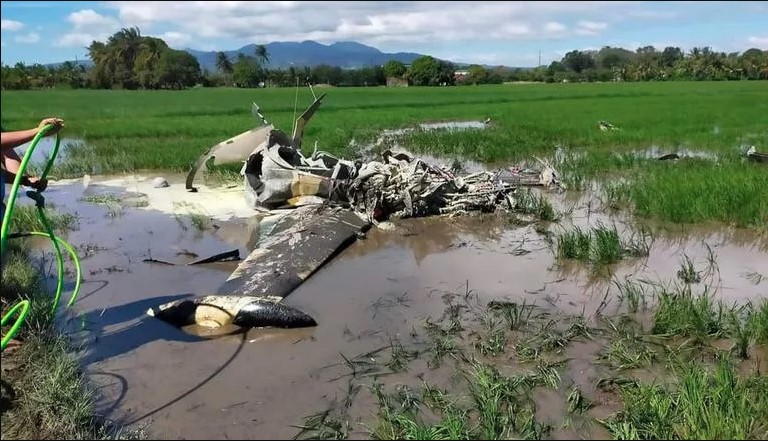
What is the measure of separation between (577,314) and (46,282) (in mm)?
4883

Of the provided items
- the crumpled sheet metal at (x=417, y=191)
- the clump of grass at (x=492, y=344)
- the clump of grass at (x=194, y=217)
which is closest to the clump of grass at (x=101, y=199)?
the clump of grass at (x=194, y=217)

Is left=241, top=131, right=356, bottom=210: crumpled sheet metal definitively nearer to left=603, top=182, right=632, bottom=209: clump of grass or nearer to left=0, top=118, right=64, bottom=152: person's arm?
left=603, top=182, right=632, bottom=209: clump of grass

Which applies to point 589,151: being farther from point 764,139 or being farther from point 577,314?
point 577,314

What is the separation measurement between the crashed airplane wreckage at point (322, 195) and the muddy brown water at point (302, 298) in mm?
229

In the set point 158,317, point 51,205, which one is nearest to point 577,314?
point 158,317

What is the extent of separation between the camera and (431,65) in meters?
→ 66.2

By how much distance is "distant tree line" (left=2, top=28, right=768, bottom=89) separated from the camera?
10305mm

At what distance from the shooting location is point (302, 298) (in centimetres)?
530

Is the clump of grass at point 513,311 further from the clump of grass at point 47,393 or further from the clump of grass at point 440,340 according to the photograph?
the clump of grass at point 47,393

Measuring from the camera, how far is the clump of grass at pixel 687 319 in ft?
14.2

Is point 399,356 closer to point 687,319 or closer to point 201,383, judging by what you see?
point 201,383

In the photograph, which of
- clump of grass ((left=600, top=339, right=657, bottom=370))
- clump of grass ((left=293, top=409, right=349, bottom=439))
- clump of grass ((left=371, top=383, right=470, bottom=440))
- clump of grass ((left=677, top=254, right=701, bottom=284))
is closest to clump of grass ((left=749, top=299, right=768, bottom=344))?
clump of grass ((left=600, top=339, right=657, bottom=370))

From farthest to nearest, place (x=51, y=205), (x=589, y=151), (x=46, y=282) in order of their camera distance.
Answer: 1. (x=589, y=151)
2. (x=51, y=205)
3. (x=46, y=282)

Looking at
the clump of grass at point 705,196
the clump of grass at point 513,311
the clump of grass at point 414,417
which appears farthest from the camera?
the clump of grass at point 705,196
